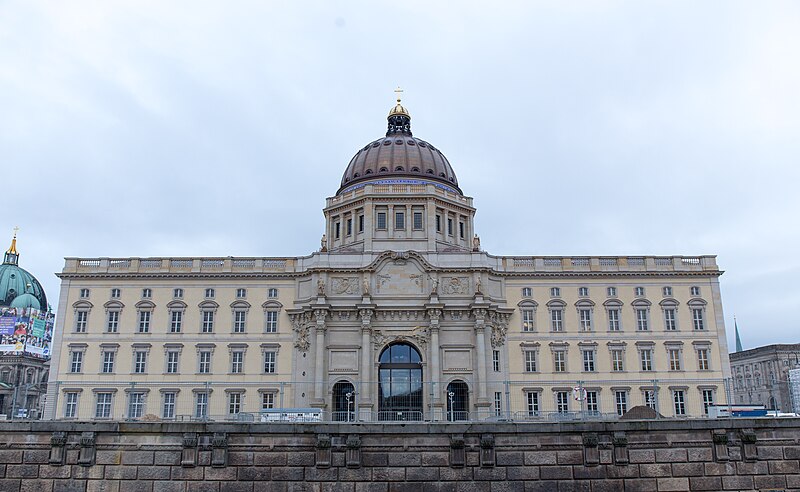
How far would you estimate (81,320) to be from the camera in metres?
66.6

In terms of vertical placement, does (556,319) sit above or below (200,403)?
above

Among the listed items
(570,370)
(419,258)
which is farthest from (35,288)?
(570,370)

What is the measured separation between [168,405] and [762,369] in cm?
8864

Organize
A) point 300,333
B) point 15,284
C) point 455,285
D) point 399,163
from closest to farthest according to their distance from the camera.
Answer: point 300,333 → point 455,285 → point 399,163 → point 15,284

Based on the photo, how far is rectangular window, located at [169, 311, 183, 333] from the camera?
66.2 m

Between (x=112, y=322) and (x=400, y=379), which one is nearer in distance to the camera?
(x=400, y=379)

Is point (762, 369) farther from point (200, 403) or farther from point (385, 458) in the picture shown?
point (385, 458)

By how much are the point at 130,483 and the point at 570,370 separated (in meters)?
48.9

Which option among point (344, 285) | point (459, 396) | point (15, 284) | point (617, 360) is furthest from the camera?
point (15, 284)

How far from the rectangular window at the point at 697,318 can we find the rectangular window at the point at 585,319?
397 inches

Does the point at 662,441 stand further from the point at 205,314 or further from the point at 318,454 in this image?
the point at 205,314

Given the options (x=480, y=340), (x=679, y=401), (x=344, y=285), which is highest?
(x=344, y=285)

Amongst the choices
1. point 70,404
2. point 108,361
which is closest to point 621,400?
point 108,361

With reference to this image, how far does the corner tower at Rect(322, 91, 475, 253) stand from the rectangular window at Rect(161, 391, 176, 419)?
20568 millimetres
